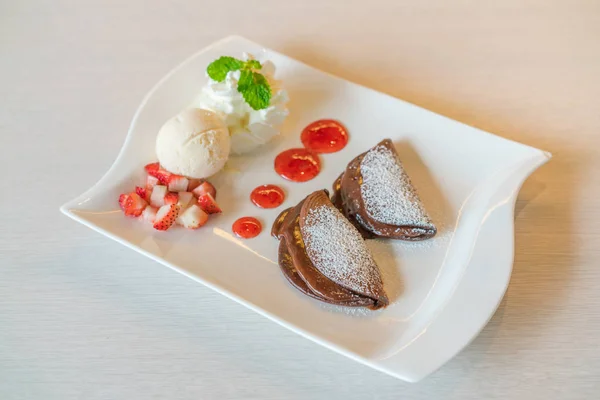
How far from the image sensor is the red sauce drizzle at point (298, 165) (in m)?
1.93

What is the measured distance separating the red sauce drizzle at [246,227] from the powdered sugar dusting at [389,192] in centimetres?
35

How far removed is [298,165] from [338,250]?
1.44ft

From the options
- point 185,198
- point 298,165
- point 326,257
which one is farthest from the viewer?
point 298,165

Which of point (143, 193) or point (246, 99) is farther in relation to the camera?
point (246, 99)

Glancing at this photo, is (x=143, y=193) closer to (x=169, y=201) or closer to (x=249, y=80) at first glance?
(x=169, y=201)

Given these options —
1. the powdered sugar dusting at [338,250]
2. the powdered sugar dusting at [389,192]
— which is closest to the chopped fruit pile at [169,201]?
the powdered sugar dusting at [338,250]

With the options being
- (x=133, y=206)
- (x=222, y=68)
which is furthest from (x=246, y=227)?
(x=222, y=68)

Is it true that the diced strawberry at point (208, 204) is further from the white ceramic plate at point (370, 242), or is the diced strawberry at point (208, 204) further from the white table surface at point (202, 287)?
the white table surface at point (202, 287)

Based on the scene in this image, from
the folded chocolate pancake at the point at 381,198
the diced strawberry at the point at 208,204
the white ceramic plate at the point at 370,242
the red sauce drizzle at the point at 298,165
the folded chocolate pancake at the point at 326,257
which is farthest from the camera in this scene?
the red sauce drizzle at the point at 298,165

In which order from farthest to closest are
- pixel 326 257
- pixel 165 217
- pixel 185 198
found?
pixel 185 198 < pixel 165 217 < pixel 326 257

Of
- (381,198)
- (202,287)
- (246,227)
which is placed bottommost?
(202,287)

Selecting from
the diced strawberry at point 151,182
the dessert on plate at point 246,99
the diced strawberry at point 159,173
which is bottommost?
the diced strawberry at point 151,182

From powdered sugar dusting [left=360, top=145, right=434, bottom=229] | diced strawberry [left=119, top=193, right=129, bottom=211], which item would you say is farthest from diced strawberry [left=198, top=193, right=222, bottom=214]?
powdered sugar dusting [left=360, top=145, right=434, bottom=229]

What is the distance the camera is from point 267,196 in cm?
187
